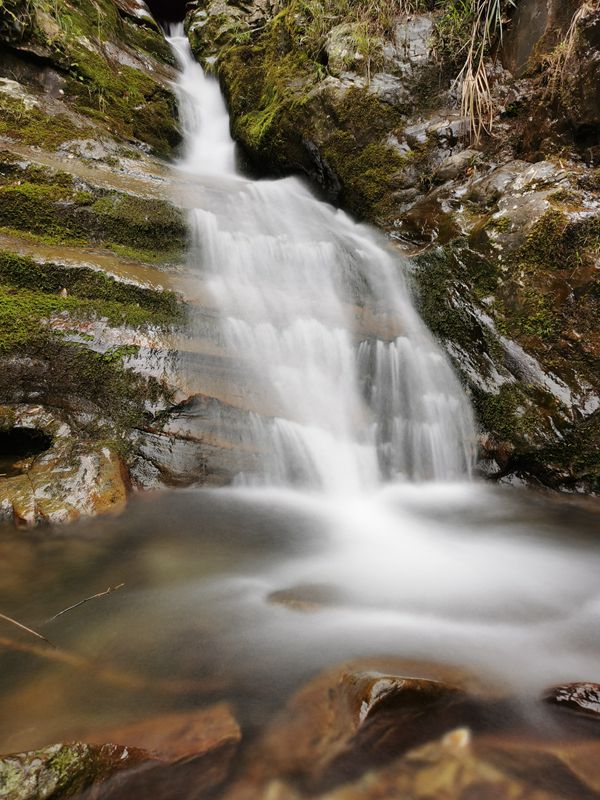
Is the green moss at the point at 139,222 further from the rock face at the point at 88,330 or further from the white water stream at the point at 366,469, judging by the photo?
the white water stream at the point at 366,469

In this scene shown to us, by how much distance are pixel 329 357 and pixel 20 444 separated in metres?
3.21

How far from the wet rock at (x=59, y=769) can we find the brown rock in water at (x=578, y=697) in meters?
1.60

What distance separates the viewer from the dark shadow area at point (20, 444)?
394 cm

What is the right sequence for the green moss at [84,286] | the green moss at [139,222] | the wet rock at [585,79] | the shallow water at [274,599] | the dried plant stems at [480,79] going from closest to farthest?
the shallow water at [274,599], the green moss at [84,286], the wet rock at [585,79], the green moss at [139,222], the dried plant stems at [480,79]

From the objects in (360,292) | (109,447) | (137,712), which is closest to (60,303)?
(109,447)

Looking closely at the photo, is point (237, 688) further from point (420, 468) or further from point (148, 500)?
point (420, 468)

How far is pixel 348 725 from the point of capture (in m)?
1.68

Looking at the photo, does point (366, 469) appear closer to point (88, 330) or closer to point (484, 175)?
point (88, 330)

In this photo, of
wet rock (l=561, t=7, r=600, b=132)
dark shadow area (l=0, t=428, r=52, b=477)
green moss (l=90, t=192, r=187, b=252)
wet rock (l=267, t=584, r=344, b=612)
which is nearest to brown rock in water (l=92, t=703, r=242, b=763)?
wet rock (l=267, t=584, r=344, b=612)

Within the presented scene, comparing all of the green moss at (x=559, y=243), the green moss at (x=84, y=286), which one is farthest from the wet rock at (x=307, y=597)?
the green moss at (x=559, y=243)

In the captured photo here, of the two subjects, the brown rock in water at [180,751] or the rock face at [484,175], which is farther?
the rock face at [484,175]

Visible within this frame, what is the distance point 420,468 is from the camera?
4.65 metres

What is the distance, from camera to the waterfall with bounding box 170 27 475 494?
4.59m

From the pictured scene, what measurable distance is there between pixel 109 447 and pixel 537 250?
15.4 ft
